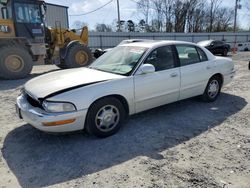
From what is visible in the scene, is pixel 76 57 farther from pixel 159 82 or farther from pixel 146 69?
pixel 146 69

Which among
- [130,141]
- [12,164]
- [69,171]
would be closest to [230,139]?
[130,141]

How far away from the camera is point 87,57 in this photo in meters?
11.3

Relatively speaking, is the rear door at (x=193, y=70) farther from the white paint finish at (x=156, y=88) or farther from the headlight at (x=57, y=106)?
the headlight at (x=57, y=106)

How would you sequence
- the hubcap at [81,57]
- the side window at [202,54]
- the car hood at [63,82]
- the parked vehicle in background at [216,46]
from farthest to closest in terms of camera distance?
1. the parked vehicle in background at [216,46]
2. the hubcap at [81,57]
3. the side window at [202,54]
4. the car hood at [63,82]

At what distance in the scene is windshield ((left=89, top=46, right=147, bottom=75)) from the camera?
4.18 m

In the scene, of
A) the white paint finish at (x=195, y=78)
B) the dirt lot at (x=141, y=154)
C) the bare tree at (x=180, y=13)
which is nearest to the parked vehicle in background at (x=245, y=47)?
the bare tree at (x=180, y=13)

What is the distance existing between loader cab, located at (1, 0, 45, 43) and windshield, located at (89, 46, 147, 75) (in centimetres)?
620

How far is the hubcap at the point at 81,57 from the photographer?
11.0m

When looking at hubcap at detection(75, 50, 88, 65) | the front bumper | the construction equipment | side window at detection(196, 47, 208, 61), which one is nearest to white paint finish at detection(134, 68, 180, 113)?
side window at detection(196, 47, 208, 61)

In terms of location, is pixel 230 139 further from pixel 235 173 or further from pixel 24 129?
pixel 24 129

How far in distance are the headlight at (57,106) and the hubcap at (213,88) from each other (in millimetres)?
3525

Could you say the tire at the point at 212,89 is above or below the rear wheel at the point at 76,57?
below

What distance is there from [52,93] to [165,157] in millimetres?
1861

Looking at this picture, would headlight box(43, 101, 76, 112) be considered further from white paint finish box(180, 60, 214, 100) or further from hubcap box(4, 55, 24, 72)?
hubcap box(4, 55, 24, 72)
